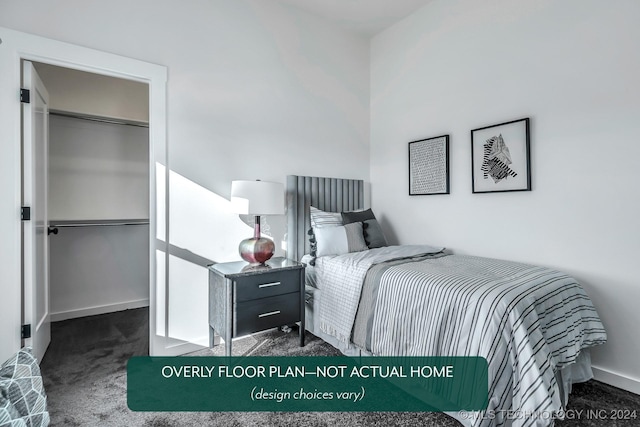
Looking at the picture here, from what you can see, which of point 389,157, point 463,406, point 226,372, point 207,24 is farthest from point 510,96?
point 226,372

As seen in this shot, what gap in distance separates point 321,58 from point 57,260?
3.49 meters

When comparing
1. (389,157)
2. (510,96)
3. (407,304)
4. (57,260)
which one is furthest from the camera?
(389,157)

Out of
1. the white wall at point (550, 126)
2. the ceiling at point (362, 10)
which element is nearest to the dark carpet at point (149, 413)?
the white wall at point (550, 126)

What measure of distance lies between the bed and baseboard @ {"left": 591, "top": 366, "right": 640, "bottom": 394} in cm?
23

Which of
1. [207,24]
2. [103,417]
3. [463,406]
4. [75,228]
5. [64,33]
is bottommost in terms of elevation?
[103,417]

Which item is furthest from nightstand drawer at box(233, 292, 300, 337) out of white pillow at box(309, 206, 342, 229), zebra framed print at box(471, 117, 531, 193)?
zebra framed print at box(471, 117, 531, 193)

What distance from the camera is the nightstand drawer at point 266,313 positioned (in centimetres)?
225

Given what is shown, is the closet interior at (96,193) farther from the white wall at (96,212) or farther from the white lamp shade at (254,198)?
the white lamp shade at (254,198)

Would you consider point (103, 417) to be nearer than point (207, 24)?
Yes

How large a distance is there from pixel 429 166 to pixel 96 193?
3.57m

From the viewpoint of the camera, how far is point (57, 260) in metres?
3.25

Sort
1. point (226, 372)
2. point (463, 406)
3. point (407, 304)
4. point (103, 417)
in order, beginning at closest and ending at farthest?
1. point (463, 406)
2. point (103, 417)
3. point (407, 304)
4. point (226, 372)

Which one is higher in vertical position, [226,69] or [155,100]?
[226,69]

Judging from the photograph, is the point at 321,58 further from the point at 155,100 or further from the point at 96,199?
the point at 96,199
